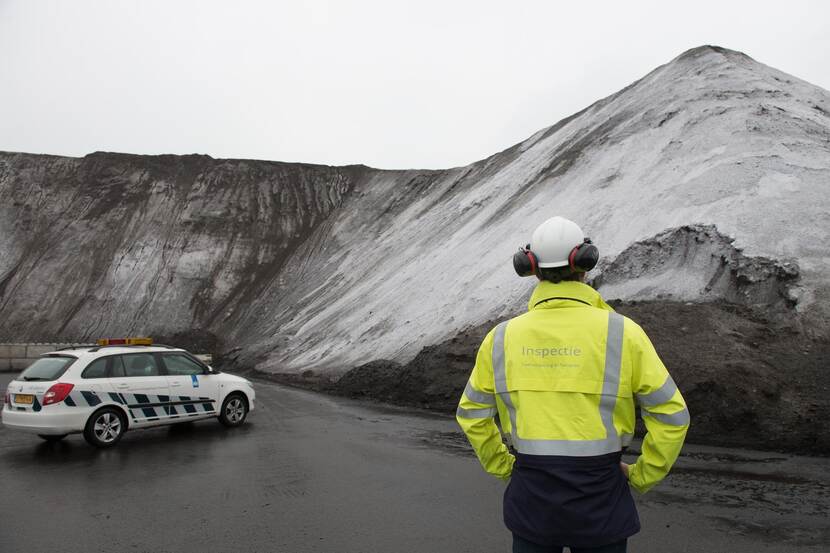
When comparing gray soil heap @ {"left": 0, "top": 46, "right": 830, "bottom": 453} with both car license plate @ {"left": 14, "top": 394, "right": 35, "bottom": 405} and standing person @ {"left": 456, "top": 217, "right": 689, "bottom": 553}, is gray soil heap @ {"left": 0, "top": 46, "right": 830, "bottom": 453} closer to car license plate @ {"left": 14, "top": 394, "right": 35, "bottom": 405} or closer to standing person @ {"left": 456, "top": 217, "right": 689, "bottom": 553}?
car license plate @ {"left": 14, "top": 394, "right": 35, "bottom": 405}

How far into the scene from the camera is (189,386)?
35.1 feet

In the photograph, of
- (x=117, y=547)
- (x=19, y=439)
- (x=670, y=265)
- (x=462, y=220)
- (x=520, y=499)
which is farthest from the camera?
(x=462, y=220)

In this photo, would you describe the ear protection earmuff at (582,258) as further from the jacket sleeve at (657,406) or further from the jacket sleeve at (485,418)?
the jacket sleeve at (485,418)

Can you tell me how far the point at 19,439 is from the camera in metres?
10.3

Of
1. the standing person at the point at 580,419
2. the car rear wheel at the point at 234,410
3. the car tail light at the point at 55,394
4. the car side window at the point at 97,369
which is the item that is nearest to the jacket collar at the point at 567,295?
the standing person at the point at 580,419

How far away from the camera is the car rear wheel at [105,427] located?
932 cm

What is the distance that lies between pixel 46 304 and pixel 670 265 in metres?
33.5

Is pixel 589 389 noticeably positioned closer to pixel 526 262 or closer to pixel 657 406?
pixel 657 406

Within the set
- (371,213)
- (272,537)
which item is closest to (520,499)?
(272,537)

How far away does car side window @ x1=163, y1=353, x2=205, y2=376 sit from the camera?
1062 centimetres

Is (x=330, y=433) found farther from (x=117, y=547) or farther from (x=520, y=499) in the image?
(x=520, y=499)

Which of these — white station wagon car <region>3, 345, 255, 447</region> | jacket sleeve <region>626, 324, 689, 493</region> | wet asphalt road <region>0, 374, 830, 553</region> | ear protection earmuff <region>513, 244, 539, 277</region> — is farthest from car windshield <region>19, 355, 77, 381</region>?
jacket sleeve <region>626, 324, 689, 493</region>

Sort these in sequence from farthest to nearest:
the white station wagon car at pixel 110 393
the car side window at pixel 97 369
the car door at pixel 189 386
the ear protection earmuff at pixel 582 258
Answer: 1. the car door at pixel 189 386
2. the car side window at pixel 97 369
3. the white station wagon car at pixel 110 393
4. the ear protection earmuff at pixel 582 258

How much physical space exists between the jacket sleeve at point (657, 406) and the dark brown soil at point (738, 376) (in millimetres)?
7232
